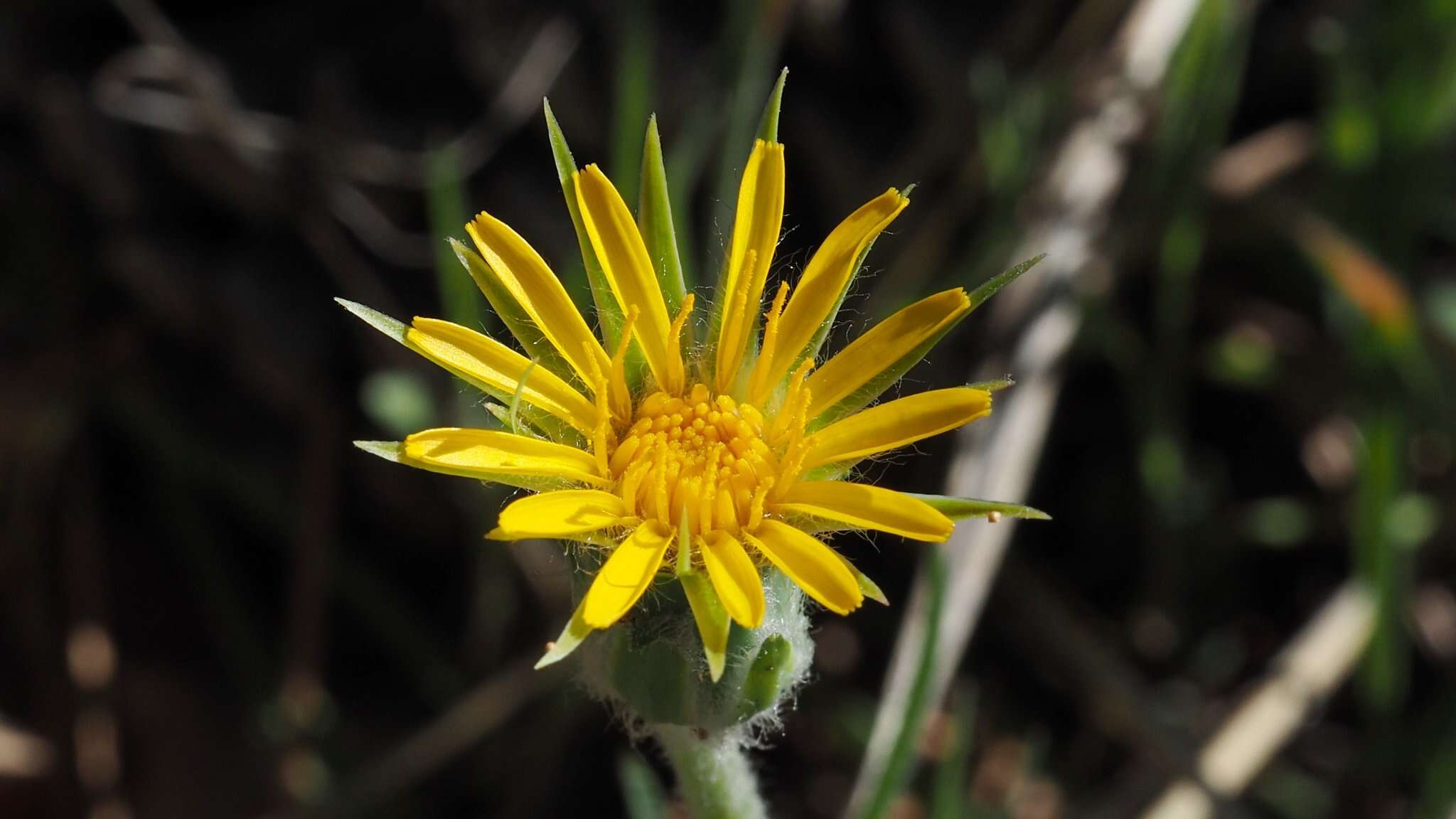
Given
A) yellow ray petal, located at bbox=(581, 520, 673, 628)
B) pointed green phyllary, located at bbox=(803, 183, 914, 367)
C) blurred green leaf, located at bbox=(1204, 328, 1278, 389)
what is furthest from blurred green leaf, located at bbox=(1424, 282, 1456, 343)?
yellow ray petal, located at bbox=(581, 520, 673, 628)

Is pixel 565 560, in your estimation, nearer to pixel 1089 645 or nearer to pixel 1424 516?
pixel 1089 645

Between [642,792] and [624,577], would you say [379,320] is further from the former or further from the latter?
[642,792]

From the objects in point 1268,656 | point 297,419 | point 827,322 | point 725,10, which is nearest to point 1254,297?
point 1268,656

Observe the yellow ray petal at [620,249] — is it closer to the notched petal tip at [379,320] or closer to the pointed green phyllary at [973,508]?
the notched petal tip at [379,320]

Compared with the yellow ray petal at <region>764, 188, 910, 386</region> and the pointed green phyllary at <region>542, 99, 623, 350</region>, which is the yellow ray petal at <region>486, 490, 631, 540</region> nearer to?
the pointed green phyllary at <region>542, 99, 623, 350</region>

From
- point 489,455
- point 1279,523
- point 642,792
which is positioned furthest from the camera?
point 1279,523

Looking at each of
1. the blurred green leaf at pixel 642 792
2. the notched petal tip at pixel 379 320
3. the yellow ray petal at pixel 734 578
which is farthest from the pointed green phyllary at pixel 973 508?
the blurred green leaf at pixel 642 792

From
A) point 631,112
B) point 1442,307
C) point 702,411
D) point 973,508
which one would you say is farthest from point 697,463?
point 1442,307
